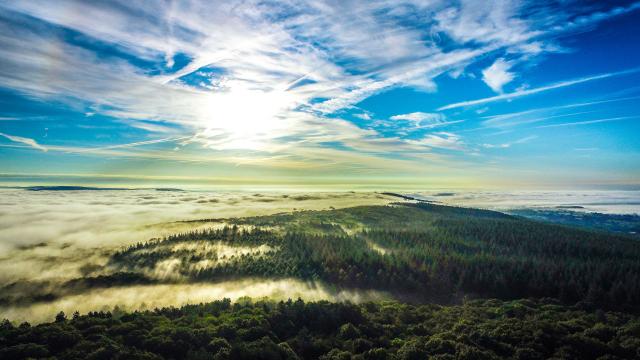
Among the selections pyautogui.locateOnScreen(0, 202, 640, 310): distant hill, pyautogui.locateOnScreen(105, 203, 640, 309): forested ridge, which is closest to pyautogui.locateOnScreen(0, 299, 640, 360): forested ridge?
pyautogui.locateOnScreen(105, 203, 640, 309): forested ridge

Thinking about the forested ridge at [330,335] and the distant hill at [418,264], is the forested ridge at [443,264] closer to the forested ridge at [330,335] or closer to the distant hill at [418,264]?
the distant hill at [418,264]

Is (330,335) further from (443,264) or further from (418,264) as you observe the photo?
(443,264)

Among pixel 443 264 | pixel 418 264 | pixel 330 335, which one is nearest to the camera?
pixel 330 335

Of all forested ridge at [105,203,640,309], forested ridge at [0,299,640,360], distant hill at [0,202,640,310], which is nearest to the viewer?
forested ridge at [0,299,640,360]

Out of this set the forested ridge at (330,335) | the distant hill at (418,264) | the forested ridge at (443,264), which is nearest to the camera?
the forested ridge at (330,335)

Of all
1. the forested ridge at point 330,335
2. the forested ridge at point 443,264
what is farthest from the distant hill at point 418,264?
the forested ridge at point 330,335

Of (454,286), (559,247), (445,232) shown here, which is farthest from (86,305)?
(559,247)

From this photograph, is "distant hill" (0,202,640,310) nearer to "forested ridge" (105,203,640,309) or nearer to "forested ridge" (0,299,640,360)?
"forested ridge" (105,203,640,309)

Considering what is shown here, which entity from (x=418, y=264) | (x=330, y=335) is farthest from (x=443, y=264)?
(x=330, y=335)

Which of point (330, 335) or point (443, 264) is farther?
point (443, 264)
